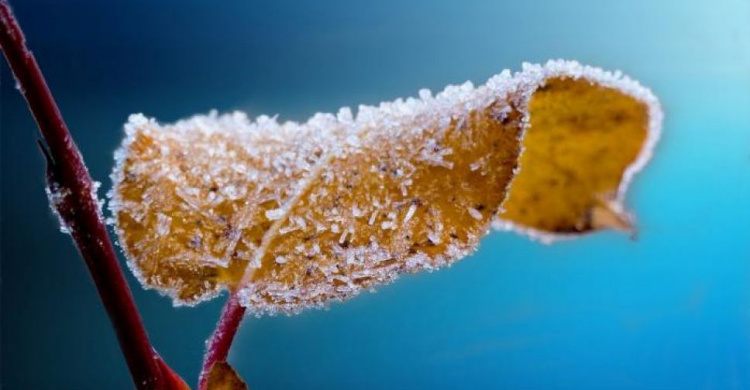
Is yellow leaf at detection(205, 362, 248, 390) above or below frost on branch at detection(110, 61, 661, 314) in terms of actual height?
below

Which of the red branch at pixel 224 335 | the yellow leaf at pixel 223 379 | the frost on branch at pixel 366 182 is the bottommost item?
the yellow leaf at pixel 223 379

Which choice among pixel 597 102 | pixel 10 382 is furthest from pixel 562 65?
pixel 10 382

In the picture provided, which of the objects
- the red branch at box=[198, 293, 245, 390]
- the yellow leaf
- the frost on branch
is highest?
the frost on branch

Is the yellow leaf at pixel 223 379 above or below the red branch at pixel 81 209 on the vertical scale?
below
